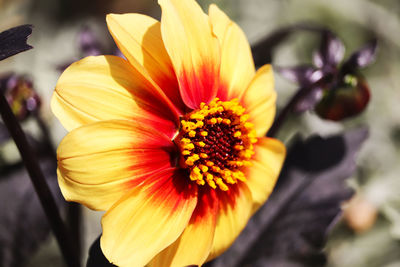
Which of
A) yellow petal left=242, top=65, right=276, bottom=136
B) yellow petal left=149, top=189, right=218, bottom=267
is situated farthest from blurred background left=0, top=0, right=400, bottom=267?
yellow petal left=149, top=189, right=218, bottom=267

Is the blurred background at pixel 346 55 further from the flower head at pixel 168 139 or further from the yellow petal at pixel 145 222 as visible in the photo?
the yellow petal at pixel 145 222

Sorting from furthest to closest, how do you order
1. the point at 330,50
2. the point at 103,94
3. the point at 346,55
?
the point at 346,55
the point at 330,50
the point at 103,94

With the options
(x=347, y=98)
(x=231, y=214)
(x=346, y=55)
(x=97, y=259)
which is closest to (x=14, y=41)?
(x=97, y=259)

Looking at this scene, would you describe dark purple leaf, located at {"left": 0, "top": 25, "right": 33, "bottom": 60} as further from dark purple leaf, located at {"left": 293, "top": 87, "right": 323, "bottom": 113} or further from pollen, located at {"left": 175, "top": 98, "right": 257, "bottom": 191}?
dark purple leaf, located at {"left": 293, "top": 87, "right": 323, "bottom": 113}

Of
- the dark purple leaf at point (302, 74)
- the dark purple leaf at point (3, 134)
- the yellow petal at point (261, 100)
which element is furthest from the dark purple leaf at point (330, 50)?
the dark purple leaf at point (3, 134)

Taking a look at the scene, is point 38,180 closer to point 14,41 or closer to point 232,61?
point 14,41

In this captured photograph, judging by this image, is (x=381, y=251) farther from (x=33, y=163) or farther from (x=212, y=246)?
(x=33, y=163)
